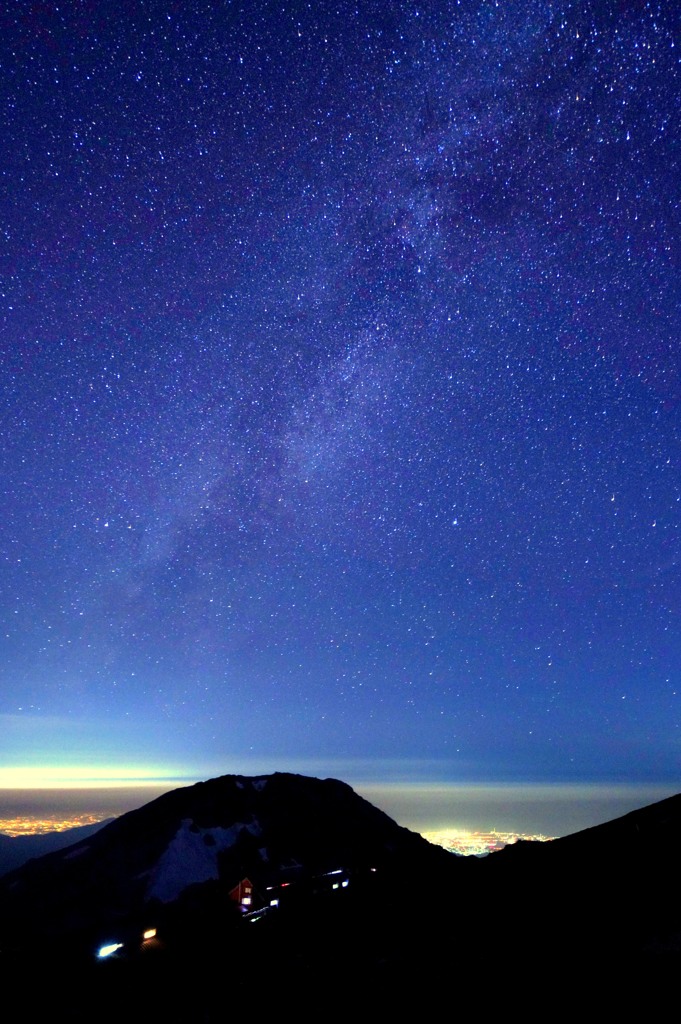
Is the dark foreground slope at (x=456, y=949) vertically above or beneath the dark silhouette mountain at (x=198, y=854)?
above

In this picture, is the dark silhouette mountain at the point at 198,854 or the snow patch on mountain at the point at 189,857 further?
the snow patch on mountain at the point at 189,857

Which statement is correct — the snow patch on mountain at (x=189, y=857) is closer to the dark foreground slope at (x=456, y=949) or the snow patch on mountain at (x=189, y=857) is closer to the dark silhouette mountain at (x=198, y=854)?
the dark silhouette mountain at (x=198, y=854)

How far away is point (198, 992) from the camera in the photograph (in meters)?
13.2

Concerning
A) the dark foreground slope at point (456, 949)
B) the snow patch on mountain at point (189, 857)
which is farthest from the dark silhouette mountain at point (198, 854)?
the dark foreground slope at point (456, 949)

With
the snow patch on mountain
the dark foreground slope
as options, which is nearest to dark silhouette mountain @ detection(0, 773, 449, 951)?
the snow patch on mountain

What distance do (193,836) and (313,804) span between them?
84.6 ft

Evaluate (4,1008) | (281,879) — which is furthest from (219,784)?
(4,1008)

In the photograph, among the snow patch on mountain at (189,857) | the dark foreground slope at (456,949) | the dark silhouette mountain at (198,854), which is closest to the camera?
the dark foreground slope at (456,949)

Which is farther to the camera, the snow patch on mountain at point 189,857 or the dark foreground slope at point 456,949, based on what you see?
the snow patch on mountain at point 189,857

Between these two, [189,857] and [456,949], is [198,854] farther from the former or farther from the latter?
[456,949]

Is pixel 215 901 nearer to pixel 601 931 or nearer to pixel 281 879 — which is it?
pixel 281 879

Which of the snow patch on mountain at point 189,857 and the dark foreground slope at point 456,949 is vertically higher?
the dark foreground slope at point 456,949

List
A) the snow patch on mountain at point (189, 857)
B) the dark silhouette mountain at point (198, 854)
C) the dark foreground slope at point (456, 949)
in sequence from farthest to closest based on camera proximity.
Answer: the snow patch on mountain at point (189, 857) → the dark silhouette mountain at point (198, 854) → the dark foreground slope at point (456, 949)

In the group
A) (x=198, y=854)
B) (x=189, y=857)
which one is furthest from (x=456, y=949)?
(x=198, y=854)
